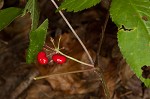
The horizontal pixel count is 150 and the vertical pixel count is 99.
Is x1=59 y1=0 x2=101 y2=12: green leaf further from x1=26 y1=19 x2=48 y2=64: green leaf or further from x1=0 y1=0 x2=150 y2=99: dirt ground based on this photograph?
x1=0 y1=0 x2=150 y2=99: dirt ground

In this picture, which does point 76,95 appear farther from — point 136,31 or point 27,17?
point 136,31

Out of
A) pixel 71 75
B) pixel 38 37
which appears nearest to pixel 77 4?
pixel 38 37

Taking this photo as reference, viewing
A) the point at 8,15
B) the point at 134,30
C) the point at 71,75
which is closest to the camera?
the point at 134,30

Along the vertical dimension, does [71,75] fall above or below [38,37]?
below

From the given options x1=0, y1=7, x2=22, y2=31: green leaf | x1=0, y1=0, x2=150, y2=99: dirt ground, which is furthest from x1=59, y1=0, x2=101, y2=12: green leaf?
x1=0, y1=0, x2=150, y2=99: dirt ground

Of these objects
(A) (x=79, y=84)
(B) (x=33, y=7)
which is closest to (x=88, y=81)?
(A) (x=79, y=84)

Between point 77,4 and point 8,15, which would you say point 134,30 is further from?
point 8,15
